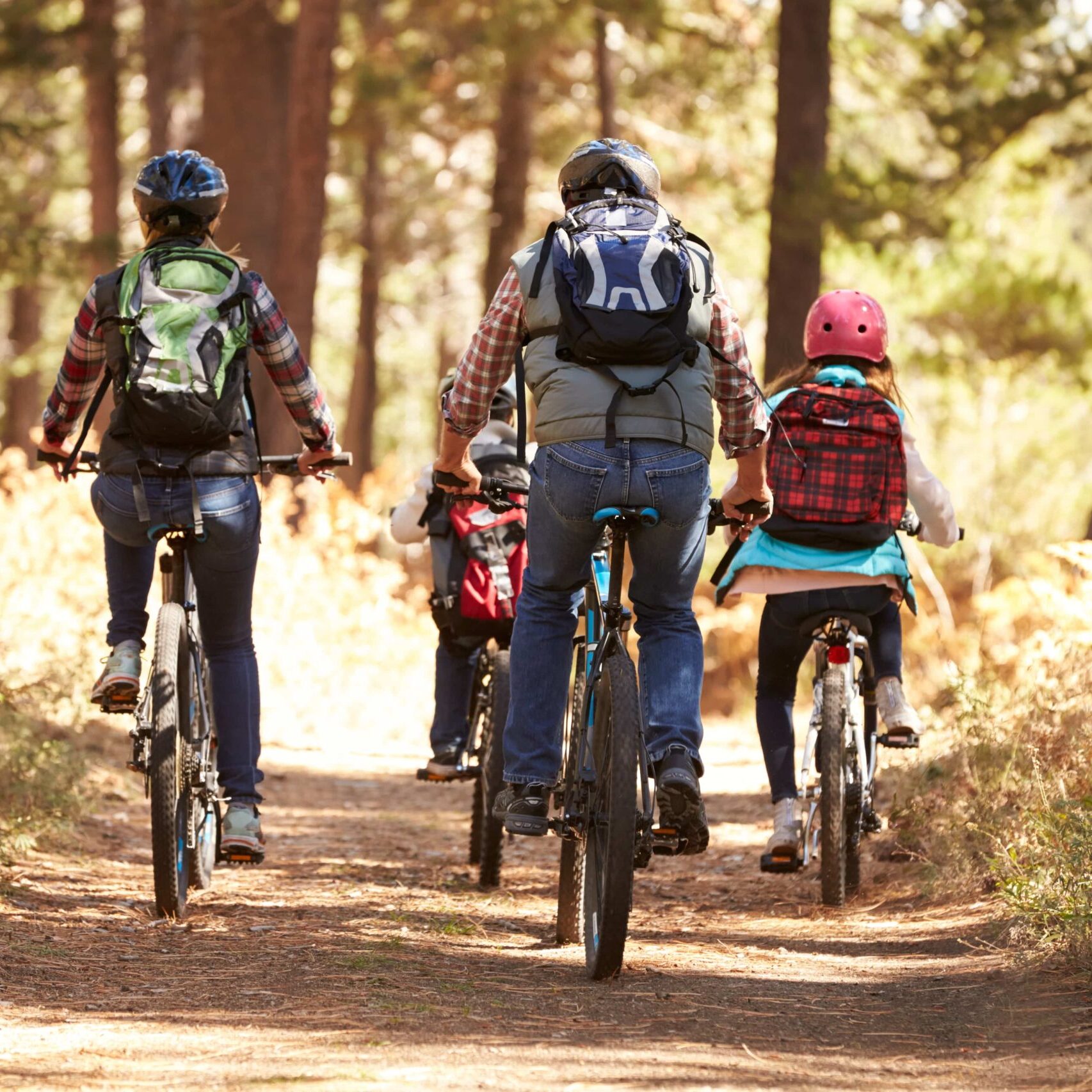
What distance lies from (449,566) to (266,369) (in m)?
1.46

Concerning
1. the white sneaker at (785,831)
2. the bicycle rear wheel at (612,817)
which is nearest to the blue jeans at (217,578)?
the bicycle rear wheel at (612,817)

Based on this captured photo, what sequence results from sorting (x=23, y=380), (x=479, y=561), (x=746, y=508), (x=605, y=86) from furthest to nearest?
(x=23, y=380) < (x=605, y=86) < (x=479, y=561) < (x=746, y=508)

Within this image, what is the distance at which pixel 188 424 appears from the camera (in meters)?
5.38

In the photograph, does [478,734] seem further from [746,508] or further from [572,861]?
[746,508]

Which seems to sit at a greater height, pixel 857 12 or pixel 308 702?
pixel 857 12

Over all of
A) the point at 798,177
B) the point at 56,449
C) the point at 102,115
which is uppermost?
the point at 102,115

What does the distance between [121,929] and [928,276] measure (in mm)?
16063

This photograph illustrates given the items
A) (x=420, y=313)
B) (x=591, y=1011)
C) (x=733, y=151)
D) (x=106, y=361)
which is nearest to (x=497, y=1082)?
(x=591, y=1011)

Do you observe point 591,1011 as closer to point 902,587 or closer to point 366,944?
point 366,944

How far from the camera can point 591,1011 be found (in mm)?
4445

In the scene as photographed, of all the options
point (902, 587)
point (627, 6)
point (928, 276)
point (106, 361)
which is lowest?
point (902, 587)

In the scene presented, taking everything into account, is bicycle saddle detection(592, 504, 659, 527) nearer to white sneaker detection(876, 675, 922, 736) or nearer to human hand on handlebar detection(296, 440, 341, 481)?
human hand on handlebar detection(296, 440, 341, 481)

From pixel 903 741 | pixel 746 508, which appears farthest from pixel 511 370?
pixel 903 741

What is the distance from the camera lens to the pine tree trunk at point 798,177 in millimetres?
13047
